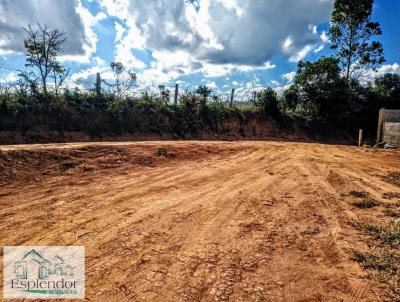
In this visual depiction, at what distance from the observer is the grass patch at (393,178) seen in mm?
7059

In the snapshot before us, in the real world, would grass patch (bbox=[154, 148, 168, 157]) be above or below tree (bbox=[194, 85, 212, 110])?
below

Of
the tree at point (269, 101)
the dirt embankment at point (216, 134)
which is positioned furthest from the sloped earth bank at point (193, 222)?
the tree at point (269, 101)

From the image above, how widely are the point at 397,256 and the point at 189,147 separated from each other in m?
7.29

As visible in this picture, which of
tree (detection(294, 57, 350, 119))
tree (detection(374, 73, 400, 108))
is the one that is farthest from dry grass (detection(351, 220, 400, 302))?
tree (detection(374, 73, 400, 108))

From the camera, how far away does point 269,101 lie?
68.3ft

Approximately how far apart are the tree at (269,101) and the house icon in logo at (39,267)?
19.0 m

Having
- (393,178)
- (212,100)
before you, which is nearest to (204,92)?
(212,100)

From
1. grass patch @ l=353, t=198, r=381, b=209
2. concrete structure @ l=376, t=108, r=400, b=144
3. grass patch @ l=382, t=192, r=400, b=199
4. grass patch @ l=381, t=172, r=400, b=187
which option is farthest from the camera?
concrete structure @ l=376, t=108, r=400, b=144

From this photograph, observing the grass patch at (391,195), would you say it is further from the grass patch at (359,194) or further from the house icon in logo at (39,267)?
the house icon in logo at (39,267)

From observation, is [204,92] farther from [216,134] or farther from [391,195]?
[391,195]

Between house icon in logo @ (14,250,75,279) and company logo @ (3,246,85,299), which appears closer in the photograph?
company logo @ (3,246,85,299)

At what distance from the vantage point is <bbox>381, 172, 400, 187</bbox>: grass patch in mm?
7059

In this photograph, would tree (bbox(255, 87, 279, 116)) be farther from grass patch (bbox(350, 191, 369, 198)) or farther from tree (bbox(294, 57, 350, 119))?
grass patch (bbox(350, 191, 369, 198))

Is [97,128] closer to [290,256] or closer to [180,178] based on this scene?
[180,178]
